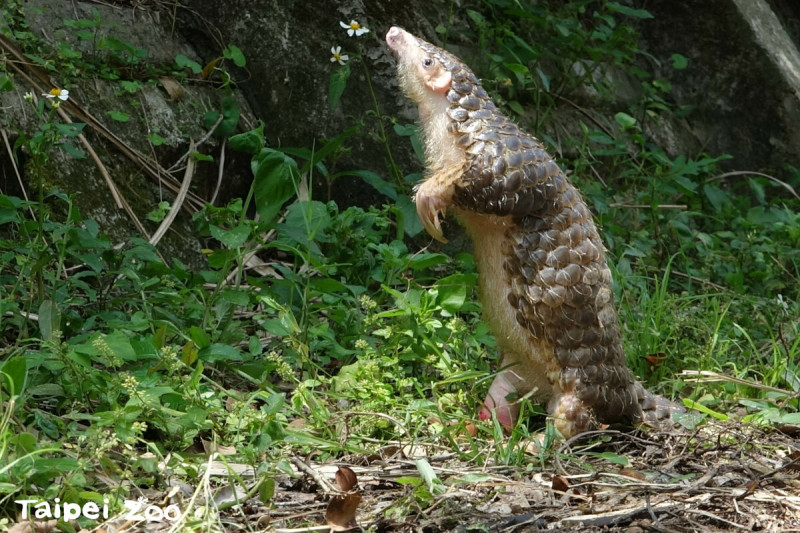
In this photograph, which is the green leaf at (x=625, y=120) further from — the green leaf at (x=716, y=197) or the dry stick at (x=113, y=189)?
the dry stick at (x=113, y=189)

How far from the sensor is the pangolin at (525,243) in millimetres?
3203

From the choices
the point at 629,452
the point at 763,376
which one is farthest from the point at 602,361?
the point at 763,376

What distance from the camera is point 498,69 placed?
210 inches

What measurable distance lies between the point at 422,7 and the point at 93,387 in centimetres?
314

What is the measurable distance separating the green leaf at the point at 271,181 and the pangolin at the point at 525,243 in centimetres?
65

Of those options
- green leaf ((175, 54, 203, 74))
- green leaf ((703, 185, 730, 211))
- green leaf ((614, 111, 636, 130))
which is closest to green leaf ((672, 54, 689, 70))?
green leaf ((614, 111, 636, 130))

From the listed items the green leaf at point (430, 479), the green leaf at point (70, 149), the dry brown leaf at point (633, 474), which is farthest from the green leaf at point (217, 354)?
the dry brown leaf at point (633, 474)

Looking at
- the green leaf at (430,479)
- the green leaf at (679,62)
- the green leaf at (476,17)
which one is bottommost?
the green leaf at (430,479)

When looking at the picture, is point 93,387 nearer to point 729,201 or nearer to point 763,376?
point 763,376

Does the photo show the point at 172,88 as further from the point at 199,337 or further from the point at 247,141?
the point at 199,337

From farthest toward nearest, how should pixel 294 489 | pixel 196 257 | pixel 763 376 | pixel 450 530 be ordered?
1. pixel 196 257
2. pixel 763 376
3. pixel 294 489
4. pixel 450 530

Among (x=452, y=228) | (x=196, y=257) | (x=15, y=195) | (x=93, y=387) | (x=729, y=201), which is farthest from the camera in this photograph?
(x=729, y=201)

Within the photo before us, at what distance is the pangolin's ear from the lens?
330 cm

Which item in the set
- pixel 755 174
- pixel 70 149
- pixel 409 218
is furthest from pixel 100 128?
pixel 755 174
